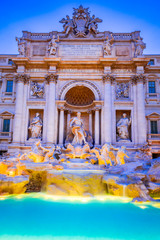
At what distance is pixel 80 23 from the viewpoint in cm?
2356

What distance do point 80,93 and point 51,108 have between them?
4309 mm

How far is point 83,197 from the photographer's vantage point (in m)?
10.9

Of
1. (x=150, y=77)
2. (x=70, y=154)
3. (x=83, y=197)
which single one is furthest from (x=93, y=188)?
(x=150, y=77)

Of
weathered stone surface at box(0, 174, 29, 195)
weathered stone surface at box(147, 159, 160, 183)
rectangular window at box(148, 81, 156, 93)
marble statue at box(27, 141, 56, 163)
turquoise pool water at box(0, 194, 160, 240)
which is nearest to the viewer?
turquoise pool water at box(0, 194, 160, 240)

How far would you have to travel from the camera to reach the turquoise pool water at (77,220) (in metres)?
6.08

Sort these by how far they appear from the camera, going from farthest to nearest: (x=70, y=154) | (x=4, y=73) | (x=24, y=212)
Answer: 1. (x=4, y=73)
2. (x=70, y=154)
3. (x=24, y=212)

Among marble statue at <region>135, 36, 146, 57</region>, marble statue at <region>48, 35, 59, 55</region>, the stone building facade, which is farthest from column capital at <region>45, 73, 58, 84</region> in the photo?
marble statue at <region>135, 36, 146, 57</region>

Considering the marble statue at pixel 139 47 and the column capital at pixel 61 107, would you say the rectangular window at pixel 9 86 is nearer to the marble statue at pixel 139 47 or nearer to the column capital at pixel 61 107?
the column capital at pixel 61 107

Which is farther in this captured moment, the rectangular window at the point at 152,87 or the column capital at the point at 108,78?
the rectangular window at the point at 152,87

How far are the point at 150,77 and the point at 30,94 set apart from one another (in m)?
13.8

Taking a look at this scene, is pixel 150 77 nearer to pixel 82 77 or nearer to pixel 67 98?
pixel 82 77

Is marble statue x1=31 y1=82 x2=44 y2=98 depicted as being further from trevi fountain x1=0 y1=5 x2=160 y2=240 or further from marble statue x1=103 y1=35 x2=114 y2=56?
marble statue x1=103 y1=35 x2=114 y2=56

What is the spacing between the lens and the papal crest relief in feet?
76.4

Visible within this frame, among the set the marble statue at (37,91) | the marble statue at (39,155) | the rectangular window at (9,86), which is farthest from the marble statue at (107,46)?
the marble statue at (39,155)
